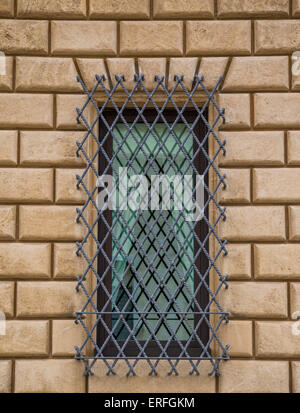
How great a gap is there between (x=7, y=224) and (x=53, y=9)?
1.92 metres

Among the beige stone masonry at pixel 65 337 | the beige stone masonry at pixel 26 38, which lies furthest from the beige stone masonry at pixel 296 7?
the beige stone masonry at pixel 65 337

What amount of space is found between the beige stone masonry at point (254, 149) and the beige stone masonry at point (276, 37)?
0.74m

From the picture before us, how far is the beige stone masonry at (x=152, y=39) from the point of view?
478 cm

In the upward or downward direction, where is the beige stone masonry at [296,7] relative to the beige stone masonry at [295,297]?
upward

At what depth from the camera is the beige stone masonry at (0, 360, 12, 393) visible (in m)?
4.57

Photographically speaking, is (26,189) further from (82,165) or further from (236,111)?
(236,111)

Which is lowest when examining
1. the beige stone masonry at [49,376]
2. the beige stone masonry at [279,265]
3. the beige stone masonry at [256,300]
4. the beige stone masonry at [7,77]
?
the beige stone masonry at [49,376]

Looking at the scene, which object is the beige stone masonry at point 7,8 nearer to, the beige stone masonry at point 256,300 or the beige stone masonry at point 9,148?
the beige stone masonry at point 9,148

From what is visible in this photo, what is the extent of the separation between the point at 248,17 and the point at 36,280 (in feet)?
9.61
